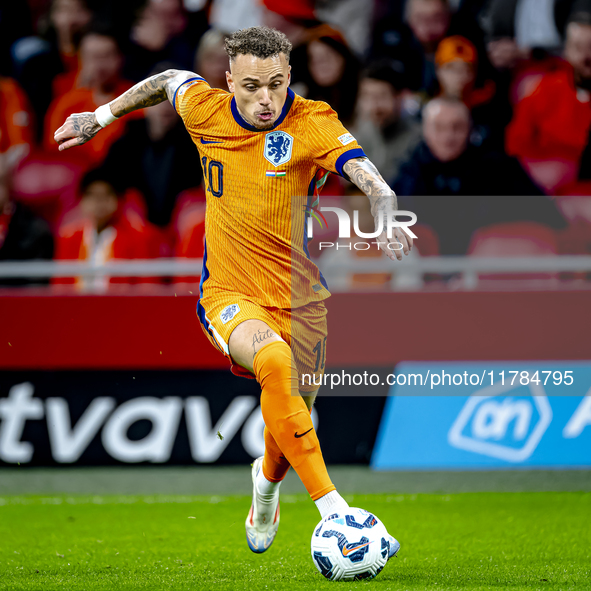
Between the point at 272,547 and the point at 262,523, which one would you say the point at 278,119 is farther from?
the point at 272,547

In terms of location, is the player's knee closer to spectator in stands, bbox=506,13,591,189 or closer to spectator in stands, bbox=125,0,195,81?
spectator in stands, bbox=506,13,591,189

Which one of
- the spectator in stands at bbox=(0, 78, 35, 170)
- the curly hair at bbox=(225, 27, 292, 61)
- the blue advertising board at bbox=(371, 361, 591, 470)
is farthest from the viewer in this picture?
the spectator in stands at bbox=(0, 78, 35, 170)

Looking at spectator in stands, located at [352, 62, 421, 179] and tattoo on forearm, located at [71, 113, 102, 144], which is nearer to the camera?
tattoo on forearm, located at [71, 113, 102, 144]

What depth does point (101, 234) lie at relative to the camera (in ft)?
23.2

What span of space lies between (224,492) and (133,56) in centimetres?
428

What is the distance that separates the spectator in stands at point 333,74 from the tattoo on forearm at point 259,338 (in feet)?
13.5

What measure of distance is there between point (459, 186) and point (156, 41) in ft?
10.8

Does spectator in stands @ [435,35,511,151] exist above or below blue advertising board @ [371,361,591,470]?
above

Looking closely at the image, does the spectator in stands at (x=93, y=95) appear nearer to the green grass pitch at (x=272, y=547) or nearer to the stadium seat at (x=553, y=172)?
the green grass pitch at (x=272, y=547)

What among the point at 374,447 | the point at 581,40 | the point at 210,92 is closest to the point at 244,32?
the point at 210,92

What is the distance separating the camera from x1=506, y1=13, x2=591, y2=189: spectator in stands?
743 centimetres

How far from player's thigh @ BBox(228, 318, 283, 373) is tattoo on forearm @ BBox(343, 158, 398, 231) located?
699 mm

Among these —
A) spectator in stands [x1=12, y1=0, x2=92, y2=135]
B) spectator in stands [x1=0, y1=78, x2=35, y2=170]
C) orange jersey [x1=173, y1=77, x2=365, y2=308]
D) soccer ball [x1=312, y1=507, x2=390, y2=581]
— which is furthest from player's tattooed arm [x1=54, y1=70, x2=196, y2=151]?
spectator in stands [x1=12, y1=0, x2=92, y2=135]

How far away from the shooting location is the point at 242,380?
6668 mm
